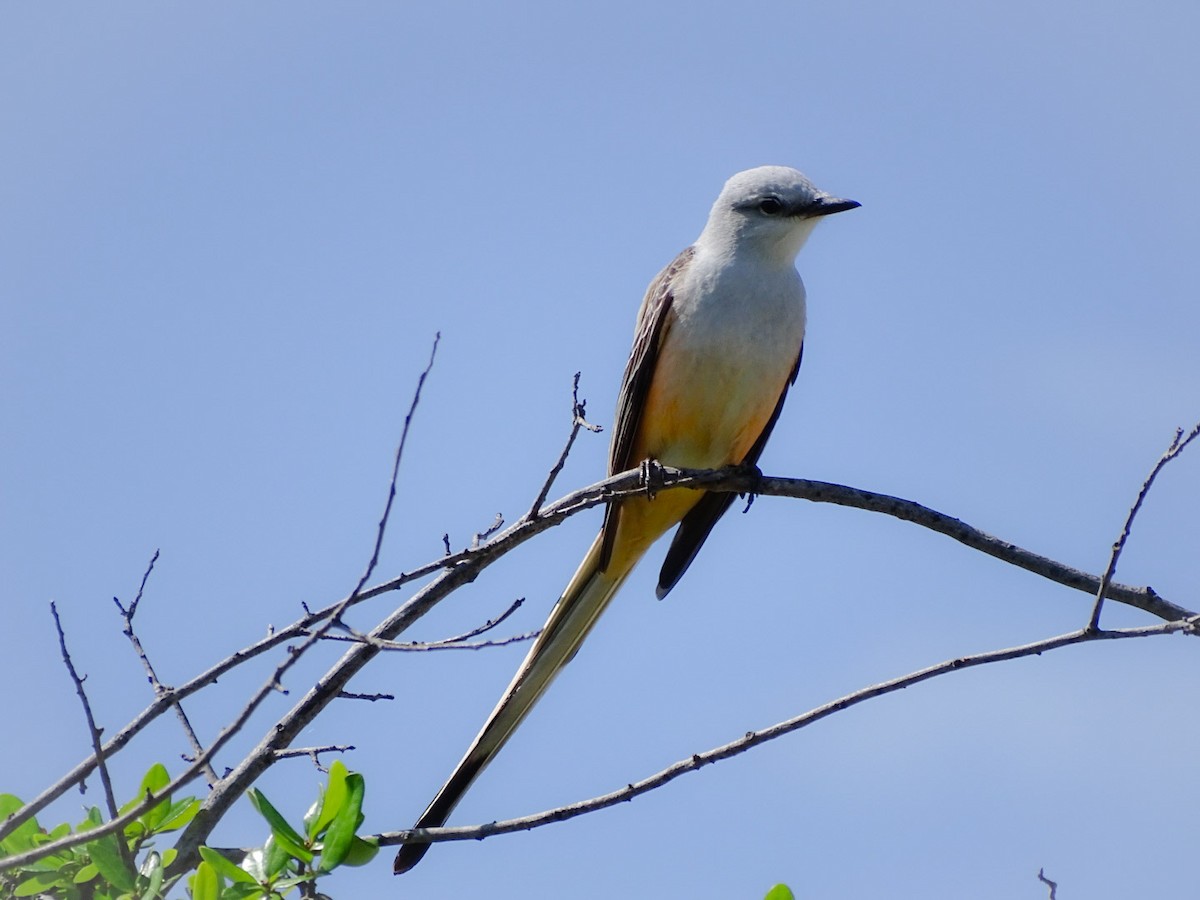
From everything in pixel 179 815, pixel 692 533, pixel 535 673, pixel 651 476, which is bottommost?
pixel 179 815

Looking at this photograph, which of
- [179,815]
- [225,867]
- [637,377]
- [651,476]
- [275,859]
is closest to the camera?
[225,867]

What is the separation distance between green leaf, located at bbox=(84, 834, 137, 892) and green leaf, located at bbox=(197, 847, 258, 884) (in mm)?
201

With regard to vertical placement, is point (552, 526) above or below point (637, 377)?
below

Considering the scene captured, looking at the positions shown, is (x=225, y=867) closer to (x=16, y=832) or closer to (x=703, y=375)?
(x=16, y=832)

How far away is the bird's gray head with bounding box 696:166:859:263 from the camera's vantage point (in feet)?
18.7

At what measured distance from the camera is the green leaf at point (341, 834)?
3.16 m

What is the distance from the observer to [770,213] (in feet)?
19.1

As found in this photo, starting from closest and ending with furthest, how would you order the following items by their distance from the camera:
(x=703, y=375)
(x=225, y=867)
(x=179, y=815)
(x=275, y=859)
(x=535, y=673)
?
(x=225, y=867) → (x=275, y=859) → (x=179, y=815) → (x=535, y=673) → (x=703, y=375)

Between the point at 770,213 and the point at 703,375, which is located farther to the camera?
the point at 770,213

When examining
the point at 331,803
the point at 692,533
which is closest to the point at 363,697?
the point at 331,803

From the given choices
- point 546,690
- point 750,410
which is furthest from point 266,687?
point 750,410

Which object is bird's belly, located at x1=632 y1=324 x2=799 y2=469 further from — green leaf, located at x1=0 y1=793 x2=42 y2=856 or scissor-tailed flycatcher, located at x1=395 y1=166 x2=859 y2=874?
green leaf, located at x1=0 y1=793 x2=42 y2=856

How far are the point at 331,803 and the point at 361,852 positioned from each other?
0.53ft

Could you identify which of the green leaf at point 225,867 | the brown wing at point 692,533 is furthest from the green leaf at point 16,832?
the brown wing at point 692,533
